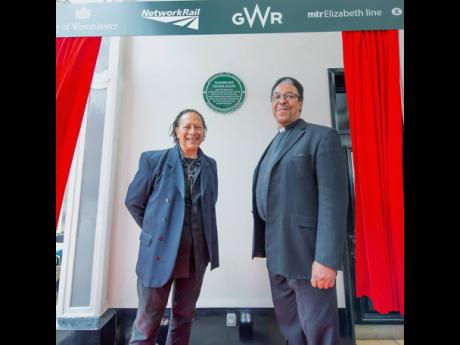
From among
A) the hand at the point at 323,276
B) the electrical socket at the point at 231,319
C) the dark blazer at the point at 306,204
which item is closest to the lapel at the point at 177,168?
the dark blazer at the point at 306,204

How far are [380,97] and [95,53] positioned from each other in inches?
71.5

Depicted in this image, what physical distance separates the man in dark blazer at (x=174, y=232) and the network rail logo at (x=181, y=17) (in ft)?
1.81

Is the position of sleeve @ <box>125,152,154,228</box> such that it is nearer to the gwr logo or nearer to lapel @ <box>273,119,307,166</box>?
lapel @ <box>273,119,307,166</box>

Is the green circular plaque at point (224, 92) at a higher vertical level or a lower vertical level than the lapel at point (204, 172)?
higher

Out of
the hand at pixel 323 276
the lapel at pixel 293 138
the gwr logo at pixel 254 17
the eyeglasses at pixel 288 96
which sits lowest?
the hand at pixel 323 276

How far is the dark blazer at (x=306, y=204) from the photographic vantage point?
1205 millimetres

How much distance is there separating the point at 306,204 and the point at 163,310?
3.45 ft

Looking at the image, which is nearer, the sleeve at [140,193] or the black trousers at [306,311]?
the black trousers at [306,311]

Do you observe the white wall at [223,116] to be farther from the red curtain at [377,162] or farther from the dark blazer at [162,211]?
the red curtain at [377,162]

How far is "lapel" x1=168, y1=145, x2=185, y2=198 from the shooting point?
152 centimetres

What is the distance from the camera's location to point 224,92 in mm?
1996

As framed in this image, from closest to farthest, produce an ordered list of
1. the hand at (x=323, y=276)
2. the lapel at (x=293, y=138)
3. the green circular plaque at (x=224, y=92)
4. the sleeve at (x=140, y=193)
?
→ the hand at (x=323, y=276) → the lapel at (x=293, y=138) → the sleeve at (x=140, y=193) → the green circular plaque at (x=224, y=92)

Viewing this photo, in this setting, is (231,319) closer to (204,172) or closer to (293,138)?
(204,172)
